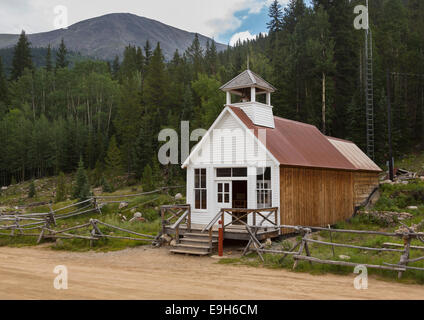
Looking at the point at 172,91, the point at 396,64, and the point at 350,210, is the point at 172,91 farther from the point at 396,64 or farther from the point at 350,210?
the point at 350,210

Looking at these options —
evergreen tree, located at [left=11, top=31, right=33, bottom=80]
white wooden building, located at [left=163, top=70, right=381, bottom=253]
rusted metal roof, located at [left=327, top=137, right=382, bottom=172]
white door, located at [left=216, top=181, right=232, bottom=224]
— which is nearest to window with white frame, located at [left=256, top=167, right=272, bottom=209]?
white wooden building, located at [left=163, top=70, right=381, bottom=253]

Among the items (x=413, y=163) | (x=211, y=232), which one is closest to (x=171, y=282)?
(x=211, y=232)

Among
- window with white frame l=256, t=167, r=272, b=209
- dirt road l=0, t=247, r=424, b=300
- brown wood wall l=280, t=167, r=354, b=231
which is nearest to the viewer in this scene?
dirt road l=0, t=247, r=424, b=300

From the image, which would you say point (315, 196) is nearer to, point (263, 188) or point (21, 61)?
point (263, 188)

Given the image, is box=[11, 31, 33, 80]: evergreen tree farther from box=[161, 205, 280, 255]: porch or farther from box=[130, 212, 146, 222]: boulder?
box=[161, 205, 280, 255]: porch

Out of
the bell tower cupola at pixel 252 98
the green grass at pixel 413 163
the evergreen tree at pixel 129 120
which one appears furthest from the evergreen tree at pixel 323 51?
the evergreen tree at pixel 129 120

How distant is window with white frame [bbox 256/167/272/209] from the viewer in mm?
16766

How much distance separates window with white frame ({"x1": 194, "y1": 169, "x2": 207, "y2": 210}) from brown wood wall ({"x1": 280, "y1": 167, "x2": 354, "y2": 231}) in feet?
12.5

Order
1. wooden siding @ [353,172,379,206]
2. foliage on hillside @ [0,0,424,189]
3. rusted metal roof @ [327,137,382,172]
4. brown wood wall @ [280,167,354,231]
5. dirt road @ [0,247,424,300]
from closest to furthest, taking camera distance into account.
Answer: dirt road @ [0,247,424,300], brown wood wall @ [280,167,354,231], wooden siding @ [353,172,379,206], rusted metal roof @ [327,137,382,172], foliage on hillside @ [0,0,424,189]

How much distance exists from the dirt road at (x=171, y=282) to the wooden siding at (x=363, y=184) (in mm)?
13569

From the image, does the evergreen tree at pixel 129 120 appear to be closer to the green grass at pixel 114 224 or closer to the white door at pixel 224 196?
the green grass at pixel 114 224

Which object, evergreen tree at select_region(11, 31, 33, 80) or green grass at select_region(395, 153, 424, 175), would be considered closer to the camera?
green grass at select_region(395, 153, 424, 175)
